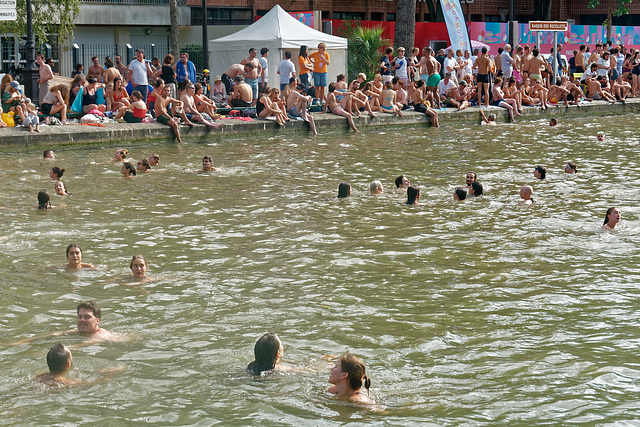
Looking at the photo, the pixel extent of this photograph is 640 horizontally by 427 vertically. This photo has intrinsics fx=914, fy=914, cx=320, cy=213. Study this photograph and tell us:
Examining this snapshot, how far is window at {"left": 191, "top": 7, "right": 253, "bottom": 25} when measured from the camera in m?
47.1

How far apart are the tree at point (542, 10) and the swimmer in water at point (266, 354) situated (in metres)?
47.4

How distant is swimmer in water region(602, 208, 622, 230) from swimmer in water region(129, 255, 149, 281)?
686 cm

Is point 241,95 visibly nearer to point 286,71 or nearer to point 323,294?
point 286,71

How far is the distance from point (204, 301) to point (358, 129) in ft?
54.5

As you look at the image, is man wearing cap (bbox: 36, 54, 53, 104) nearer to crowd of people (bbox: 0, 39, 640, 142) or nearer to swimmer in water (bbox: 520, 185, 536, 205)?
crowd of people (bbox: 0, 39, 640, 142)

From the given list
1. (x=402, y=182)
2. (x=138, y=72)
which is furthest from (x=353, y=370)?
(x=138, y=72)

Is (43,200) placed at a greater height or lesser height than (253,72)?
lesser

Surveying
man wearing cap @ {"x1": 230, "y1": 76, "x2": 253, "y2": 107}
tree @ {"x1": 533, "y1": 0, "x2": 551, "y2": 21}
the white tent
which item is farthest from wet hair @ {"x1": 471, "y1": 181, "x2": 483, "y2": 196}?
tree @ {"x1": 533, "y1": 0, "x2": 551, "y2": 21}

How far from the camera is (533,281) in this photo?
434 inches

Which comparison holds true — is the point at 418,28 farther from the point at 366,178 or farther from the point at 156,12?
the point at 366,178

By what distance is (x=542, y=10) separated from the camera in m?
55.1

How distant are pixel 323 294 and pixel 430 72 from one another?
62.4 feet

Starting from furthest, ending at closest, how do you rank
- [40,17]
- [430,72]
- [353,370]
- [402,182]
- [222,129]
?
[40,17], [430,72], [222,129], [402,182], [353,370]

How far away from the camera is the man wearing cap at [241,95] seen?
85.6ft
